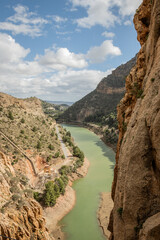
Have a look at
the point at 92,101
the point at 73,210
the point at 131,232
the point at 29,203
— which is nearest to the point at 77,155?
the point at 73,210

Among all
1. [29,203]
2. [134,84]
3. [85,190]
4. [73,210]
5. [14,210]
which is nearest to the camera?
[134,84]

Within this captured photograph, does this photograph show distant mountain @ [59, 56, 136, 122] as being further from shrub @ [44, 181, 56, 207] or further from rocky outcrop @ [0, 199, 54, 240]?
rocky outcrop @ [0, 199, 54, 240]

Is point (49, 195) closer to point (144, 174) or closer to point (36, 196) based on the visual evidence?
point (36, 196)

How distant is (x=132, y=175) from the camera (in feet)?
29.7

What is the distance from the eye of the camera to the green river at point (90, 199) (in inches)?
982

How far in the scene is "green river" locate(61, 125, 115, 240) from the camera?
2494 cm

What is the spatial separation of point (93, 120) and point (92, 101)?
2753 cm

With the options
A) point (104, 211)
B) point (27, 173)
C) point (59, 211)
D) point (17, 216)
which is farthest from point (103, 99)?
point (17, 216)

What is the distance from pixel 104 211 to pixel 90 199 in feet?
14.5

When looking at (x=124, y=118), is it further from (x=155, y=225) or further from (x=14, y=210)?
(x=14, y=210)

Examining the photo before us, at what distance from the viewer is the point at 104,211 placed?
29125 millimetres

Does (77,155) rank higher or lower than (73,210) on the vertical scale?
higher

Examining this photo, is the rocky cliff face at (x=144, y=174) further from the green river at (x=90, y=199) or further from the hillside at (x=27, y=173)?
the green river at (x=90, y=199)

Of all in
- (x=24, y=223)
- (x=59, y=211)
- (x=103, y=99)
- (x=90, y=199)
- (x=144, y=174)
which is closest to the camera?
(x=144, y=174)
